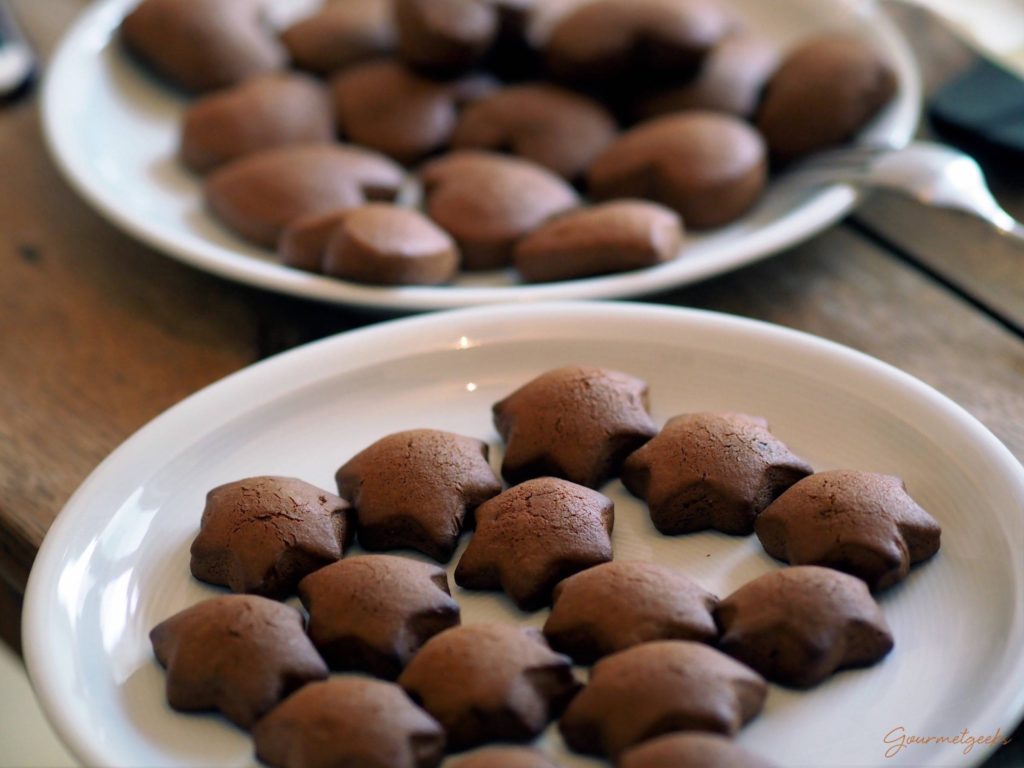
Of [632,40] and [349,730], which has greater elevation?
[632,40]

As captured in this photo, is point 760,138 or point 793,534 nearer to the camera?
point 793,534

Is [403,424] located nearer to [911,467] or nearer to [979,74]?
[911,467]

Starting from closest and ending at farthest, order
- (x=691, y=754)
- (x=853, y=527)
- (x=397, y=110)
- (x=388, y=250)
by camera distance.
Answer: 1. (x=691, y=754)
2. (x=853, y=527)
3. (x=388, y=250)
4. (x=397, y=110)

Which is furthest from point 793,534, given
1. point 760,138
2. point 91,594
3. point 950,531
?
point 760,138

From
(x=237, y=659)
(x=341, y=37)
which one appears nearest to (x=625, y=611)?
(x=237, y=659)

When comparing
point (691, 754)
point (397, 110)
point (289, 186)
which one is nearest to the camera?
point (691, 754)

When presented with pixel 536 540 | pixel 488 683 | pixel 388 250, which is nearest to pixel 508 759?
pixel 488 683

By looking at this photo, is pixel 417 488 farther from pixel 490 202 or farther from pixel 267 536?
pixel 490 202

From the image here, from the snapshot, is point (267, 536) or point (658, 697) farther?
point (267, 536)
